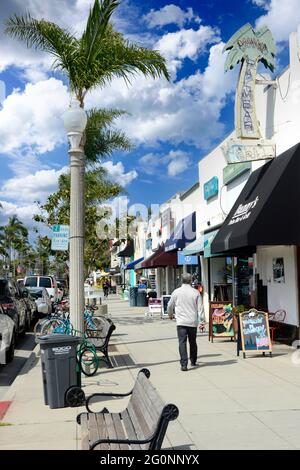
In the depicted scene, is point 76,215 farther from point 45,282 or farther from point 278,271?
point 45,282

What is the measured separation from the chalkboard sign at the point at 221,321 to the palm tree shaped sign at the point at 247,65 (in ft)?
13.6

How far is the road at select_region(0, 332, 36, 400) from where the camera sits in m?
10.3

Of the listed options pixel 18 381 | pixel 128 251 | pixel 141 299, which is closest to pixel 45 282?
pixel 141 299

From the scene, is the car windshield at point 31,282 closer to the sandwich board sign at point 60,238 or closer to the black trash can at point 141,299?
the black trash can at point 141,299

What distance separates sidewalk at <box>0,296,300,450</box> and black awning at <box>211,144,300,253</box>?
239cm

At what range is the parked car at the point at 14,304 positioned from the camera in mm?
14336

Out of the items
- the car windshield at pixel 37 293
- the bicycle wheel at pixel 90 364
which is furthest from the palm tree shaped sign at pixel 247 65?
the car windshield at pixel 37 293

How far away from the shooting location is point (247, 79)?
1289 cm

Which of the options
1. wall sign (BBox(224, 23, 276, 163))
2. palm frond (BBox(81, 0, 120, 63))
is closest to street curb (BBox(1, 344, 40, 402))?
wall sign (BBox(224, 23, 276, 163))

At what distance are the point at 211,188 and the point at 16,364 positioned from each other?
31.8ft

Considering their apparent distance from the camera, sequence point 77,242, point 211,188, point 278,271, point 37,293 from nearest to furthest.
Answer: point 77,242 < point 278,271 < point 211,188 < point 37,293

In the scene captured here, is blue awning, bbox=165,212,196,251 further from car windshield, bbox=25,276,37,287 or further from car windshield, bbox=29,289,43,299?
car windshield, bbox=25,276,37,287

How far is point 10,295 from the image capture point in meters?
15.4
